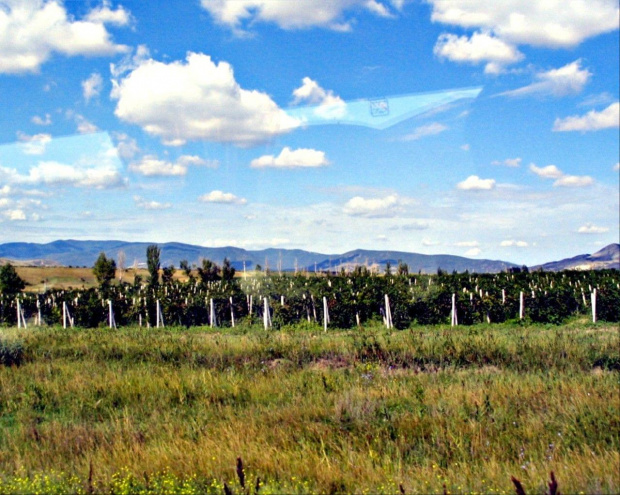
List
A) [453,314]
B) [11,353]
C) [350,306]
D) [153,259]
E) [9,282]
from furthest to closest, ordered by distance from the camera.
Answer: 1. [153,259]
2. [9,282]
3. [350,306]
4. [453,314]
5. [11,353]

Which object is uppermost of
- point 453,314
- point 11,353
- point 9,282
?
point 9,282

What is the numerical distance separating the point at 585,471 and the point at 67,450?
17.0 ft

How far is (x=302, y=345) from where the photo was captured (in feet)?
46.5

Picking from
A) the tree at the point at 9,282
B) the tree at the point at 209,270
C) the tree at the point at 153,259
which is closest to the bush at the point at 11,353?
the tree at the point at 9,282

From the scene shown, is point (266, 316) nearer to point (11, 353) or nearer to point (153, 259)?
point (11, 353)

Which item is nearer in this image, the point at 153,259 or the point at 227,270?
the point at 153,259

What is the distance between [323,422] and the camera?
23.6 feet

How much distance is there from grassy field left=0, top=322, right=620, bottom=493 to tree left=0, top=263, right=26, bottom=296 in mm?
40228

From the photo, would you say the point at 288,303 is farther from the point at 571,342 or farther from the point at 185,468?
the point at 185,468

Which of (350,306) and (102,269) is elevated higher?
(102,269)

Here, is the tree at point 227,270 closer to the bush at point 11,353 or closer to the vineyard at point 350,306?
the vineyard at point 350,306

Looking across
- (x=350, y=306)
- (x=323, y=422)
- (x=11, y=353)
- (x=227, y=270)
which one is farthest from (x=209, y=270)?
(x=323, y=422)

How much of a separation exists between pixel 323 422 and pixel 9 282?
4831 cm

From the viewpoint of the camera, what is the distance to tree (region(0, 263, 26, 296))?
4812 centimetres
